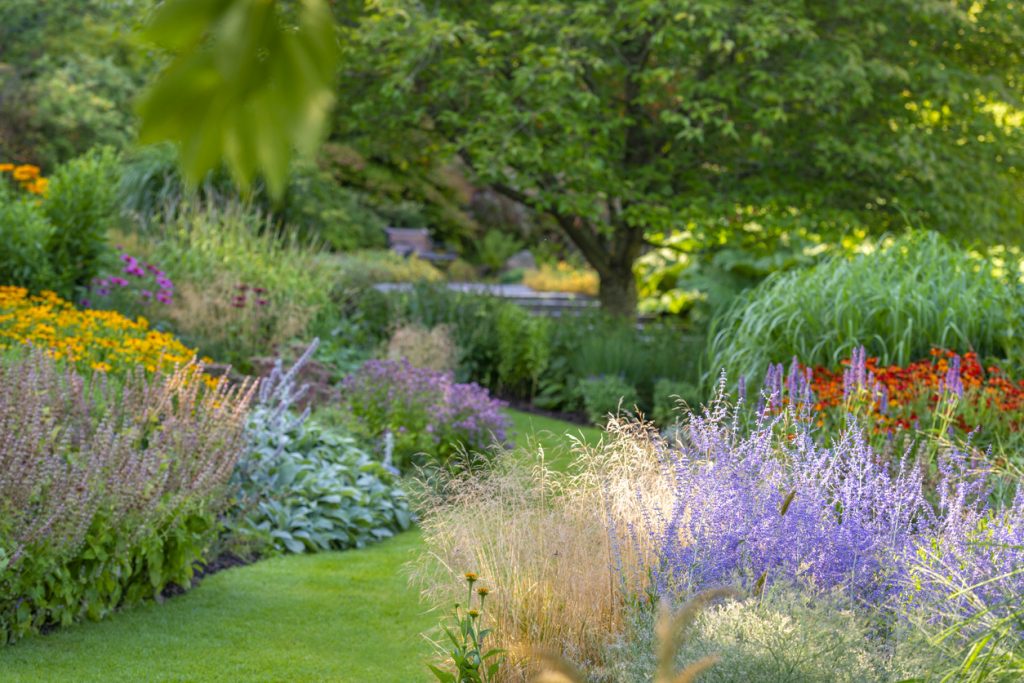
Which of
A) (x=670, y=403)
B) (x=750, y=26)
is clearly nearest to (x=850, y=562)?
(x=670, y=403)

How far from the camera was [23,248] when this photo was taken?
8.77m

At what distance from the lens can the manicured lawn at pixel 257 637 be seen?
4316 millimetres

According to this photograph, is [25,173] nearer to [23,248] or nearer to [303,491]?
[23,248]

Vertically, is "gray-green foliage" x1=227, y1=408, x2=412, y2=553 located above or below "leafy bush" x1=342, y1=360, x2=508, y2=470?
below

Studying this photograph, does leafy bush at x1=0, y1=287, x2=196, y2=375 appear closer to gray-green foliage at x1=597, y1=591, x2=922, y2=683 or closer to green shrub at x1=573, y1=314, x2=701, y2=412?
gray-green foliage at x1=597, y1=591, x2=922, y2=683

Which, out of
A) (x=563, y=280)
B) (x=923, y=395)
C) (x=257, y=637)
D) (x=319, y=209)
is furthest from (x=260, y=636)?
(x=563, y=280)

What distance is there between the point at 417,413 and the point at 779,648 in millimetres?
4986

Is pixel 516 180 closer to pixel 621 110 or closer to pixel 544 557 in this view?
pixel 621 110

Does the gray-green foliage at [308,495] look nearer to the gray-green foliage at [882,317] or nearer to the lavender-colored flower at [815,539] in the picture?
the gray-green foliage at [882,317]

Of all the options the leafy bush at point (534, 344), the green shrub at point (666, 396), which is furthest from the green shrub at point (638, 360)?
the green shrub at point (666, 396)

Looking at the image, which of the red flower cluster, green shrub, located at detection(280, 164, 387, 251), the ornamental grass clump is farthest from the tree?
the ornamental grass clump

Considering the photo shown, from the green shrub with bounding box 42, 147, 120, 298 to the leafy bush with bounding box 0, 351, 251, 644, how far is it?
151 inches

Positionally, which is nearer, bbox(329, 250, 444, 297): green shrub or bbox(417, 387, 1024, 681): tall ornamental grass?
bbox(417, 387, 1024, 681): tall ornamental grass

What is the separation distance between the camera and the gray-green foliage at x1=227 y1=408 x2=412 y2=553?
6316mm
